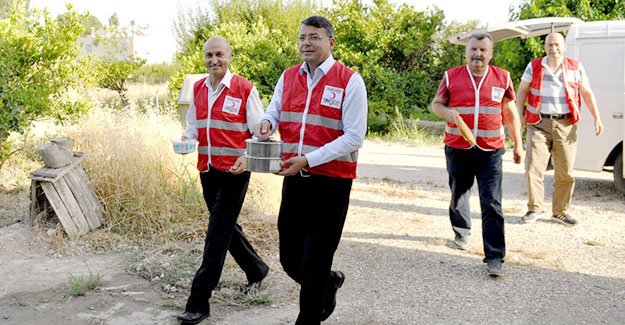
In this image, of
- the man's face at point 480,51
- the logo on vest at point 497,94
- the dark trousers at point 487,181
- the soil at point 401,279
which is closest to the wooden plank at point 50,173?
the soil at point 401,279

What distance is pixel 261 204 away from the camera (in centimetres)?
730

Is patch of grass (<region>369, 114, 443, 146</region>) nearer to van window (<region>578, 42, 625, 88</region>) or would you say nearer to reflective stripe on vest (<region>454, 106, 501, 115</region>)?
van window (<region>578, 42, 625, 88</region>)

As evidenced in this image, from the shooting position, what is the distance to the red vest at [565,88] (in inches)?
284

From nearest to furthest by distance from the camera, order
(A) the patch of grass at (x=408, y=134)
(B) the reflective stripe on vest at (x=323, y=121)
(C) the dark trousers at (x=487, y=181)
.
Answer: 1. (B) the reflective stripe on vest at (x=323, y=121)
2. (C) the dark trousers at (x=487, y=181)
3. (A) the patch of grass at (x=408, y=134)

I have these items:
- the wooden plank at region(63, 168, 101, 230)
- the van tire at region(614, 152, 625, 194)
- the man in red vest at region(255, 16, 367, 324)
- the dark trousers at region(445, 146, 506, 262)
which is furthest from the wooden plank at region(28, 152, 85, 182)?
the van tire at region(614, 152, 625, 194)

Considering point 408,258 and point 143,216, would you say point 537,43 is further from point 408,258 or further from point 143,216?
point 143,216

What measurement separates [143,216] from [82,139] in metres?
1.76

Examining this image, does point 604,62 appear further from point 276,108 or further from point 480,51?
point 276,108

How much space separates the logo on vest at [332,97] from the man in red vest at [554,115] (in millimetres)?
4195

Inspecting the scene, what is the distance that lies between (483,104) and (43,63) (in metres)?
5.69

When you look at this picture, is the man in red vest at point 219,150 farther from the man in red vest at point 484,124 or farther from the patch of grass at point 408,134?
the patch of grass at point 408,134

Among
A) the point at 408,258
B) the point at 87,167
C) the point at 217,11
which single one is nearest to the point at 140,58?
the point at 217,11

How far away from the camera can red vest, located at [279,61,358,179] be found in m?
3.78

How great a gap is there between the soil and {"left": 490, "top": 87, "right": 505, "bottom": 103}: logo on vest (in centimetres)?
144
